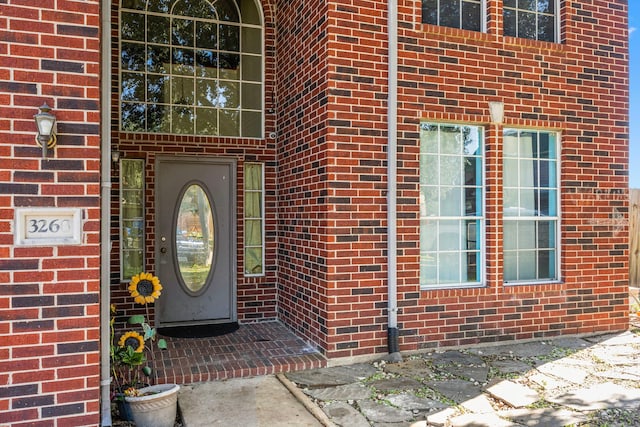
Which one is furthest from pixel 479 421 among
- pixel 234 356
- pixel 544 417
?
pixel 234 356

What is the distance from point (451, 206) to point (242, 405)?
310 centimetres

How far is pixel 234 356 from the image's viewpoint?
15.9 feet

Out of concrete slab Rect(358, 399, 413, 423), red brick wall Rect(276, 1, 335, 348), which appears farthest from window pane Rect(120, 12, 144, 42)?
concrete slab Rect(358, 399, 413, 423)

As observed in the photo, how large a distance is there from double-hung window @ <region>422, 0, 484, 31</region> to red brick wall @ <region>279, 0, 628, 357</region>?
154mm

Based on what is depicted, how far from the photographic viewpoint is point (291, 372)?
4.60 meters

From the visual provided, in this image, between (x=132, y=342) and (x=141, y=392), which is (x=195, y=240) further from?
(x=141, y=392)

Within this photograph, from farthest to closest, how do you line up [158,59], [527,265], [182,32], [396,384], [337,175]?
[182,32] < [158,59] < [527,265] < [337,175] < [396,384]

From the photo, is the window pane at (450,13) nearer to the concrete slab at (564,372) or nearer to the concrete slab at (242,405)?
the concrete slab at (564,372)

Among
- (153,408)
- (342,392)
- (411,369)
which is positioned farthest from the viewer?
(411,369)

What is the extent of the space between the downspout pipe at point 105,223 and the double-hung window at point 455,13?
3.42 m

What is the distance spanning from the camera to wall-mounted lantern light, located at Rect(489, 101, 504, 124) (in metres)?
5.39

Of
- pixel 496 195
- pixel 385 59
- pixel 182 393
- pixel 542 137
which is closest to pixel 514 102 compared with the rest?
pixel 542 137

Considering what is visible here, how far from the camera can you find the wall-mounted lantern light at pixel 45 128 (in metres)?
2.82

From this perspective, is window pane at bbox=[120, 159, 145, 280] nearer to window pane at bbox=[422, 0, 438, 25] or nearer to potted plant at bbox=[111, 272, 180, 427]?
potted plant at bbox=[111, 272, 180, 427]
